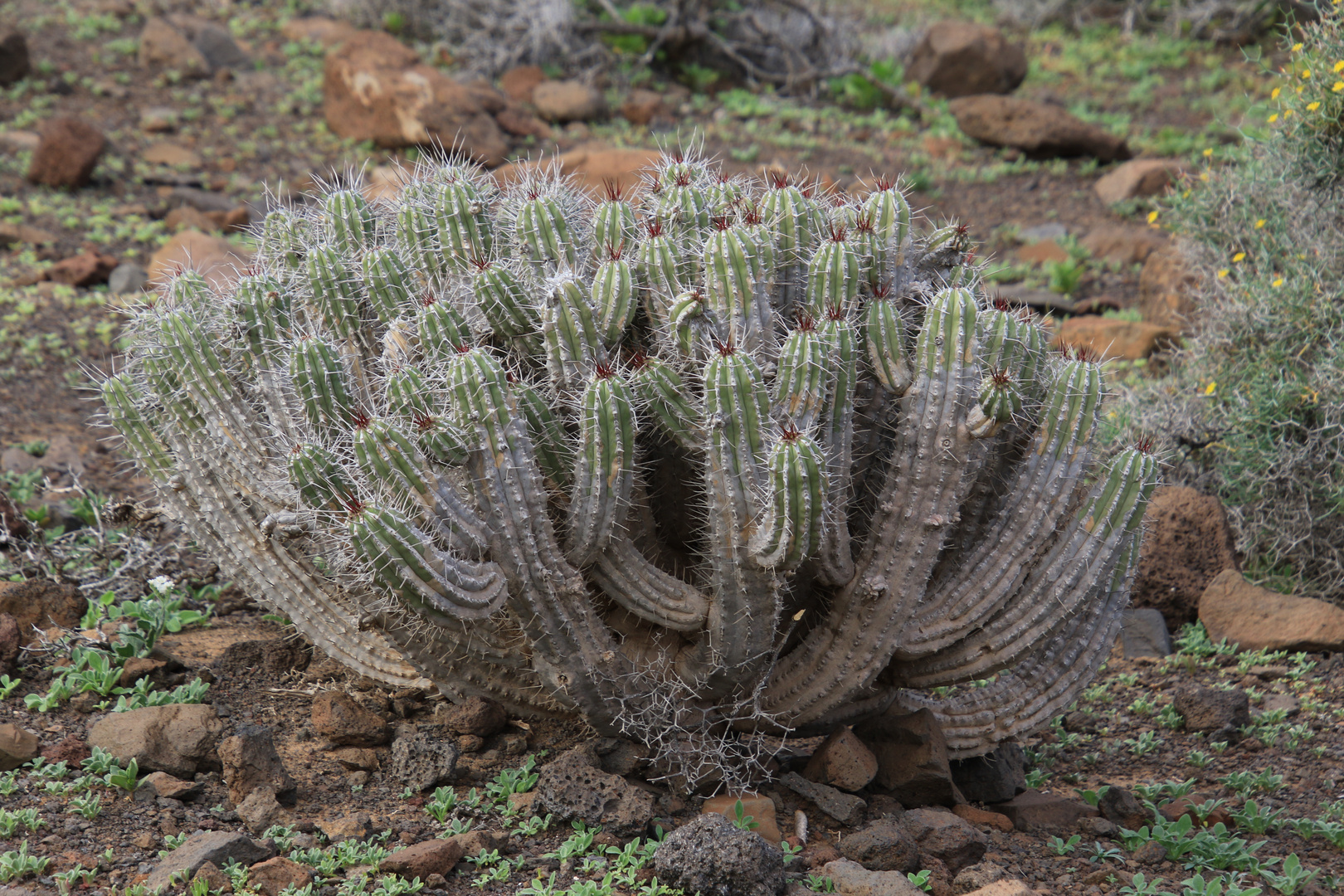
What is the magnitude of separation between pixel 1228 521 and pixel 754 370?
12.7 ft

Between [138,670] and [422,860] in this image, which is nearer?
[422,860]

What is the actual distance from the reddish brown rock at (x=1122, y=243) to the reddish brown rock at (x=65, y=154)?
8185 mm

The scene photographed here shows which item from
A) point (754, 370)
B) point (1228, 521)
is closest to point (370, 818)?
point (754, 370)

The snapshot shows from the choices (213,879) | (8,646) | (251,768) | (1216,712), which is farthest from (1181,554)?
(8,646)

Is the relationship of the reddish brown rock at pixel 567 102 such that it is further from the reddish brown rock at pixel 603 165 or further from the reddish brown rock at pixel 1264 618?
the reddish brown rock at pixel 1264 618

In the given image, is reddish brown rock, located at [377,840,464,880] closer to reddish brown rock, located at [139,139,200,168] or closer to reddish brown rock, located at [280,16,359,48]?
reddish brown rock, located at [139,139,200,168]

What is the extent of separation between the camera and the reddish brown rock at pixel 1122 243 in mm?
9375

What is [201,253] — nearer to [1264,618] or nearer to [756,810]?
[756,810]

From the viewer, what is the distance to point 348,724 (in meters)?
3.97

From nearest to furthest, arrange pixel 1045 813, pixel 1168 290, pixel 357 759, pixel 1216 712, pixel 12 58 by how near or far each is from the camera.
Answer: pixel 357 759, pixel 1045 813, pixel 1216 712, pixel 1168 290, pixel 12 58

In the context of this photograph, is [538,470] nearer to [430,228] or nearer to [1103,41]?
[430,228]

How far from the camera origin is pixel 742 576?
3.50 meters

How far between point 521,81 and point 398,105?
6.61 feet

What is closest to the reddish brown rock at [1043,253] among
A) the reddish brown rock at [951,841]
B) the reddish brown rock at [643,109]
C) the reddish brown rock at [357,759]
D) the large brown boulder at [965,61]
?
the large brown boulder at [965,61]
